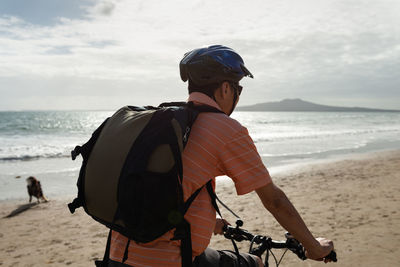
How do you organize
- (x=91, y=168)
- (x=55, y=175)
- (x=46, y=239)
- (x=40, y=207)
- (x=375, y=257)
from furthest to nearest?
(x=55, y=175), (x=40, y=207), (x=46, y=239), (x=375, y=257), (x=91, y=168)

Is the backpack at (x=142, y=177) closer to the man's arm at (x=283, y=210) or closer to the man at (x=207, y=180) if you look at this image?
the man at (x=207, y=180)

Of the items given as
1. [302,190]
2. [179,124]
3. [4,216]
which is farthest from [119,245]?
[302,190]

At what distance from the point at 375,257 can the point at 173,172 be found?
5188 millimetres

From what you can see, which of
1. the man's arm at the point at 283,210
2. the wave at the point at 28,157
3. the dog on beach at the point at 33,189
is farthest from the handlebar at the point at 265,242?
the wave at the point at 28,157

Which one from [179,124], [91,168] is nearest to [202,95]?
[179,124]

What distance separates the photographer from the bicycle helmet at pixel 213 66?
188 centimetres

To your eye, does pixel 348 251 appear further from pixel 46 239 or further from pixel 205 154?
pixel 46 239

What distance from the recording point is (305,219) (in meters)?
→ 7.34

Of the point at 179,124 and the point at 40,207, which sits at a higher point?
the point at 179,124

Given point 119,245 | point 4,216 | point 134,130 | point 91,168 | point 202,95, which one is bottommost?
point 4,216

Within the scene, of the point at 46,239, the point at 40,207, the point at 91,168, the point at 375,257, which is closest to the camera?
the point at 91,168

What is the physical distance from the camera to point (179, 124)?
151 cm

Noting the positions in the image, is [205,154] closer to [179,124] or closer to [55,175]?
[179,124]

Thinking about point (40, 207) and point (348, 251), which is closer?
point (348, 251)
